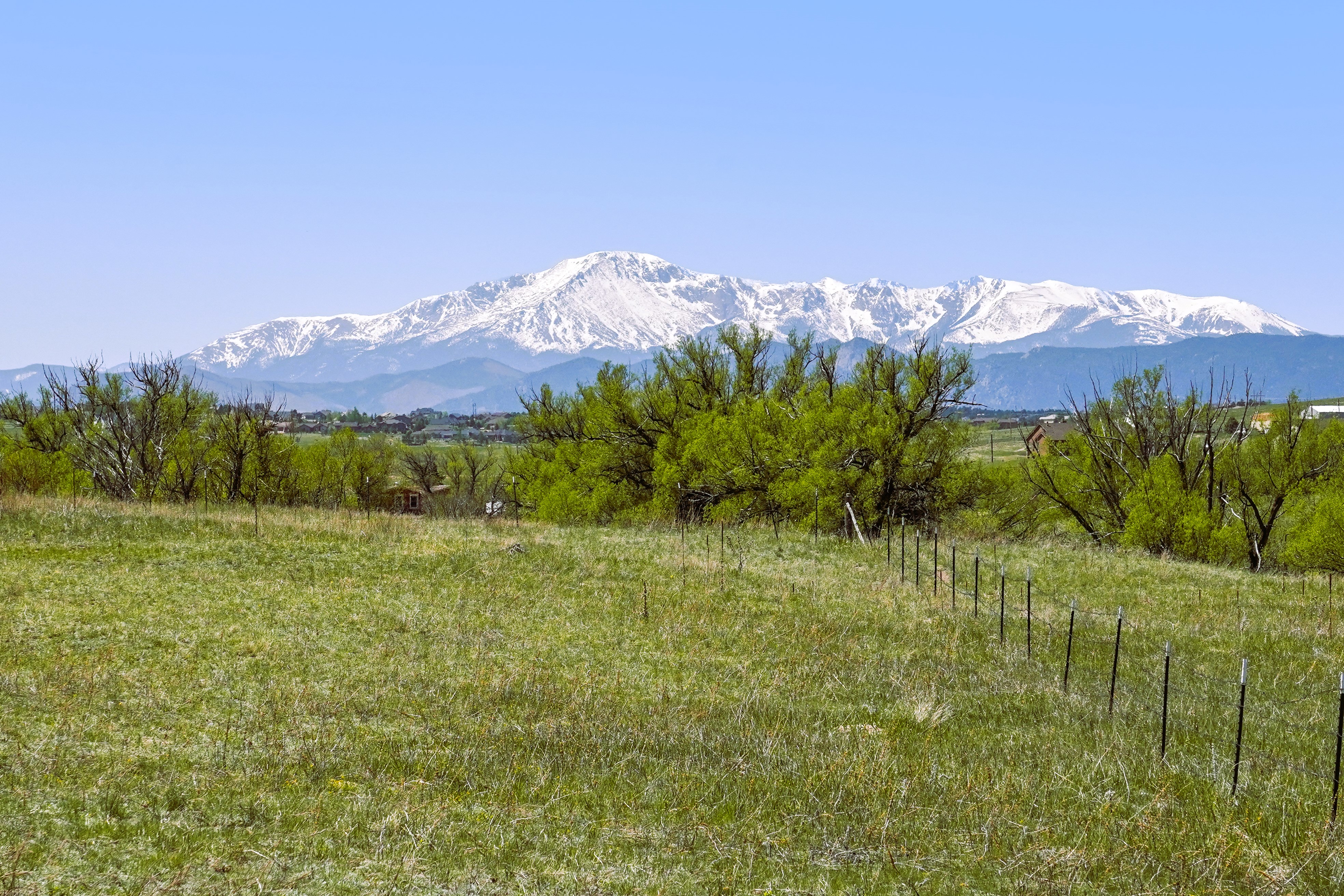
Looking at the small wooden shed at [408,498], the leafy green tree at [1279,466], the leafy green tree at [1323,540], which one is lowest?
the small wooden shed at [408,498]

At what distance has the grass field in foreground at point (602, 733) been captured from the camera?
26.1 feet

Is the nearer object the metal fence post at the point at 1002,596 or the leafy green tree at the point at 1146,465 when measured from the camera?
the metal fence post at the point at 1002,596

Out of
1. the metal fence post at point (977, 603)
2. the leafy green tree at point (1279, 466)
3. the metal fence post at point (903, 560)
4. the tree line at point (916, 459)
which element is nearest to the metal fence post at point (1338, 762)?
the metal fence post at point (977, 603)

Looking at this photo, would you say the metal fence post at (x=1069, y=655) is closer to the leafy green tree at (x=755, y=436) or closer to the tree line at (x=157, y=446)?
the leafy green tree at (x=755, y=436)

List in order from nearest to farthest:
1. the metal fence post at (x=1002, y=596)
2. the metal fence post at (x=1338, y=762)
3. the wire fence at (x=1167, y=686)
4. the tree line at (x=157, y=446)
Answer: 1. the metal fence post at (x=1338, y=762)
2. the wire fence at (x=1167, y=686)
3. the metal fence post at (x=1002, y=596)
4. the tree line at (x=157, y=446)

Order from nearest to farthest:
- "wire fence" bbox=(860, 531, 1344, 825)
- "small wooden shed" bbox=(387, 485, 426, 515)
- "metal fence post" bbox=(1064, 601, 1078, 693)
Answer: "wire fence" bbox=(860, 531, 1344, 825) → "metal fence post" bbox=(1064, 601, 1078, 693) → "small wooden shed" bbox=(387, 485, 426, 515)

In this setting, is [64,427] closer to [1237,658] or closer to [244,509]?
[244,509]

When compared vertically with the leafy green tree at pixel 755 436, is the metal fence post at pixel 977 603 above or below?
below

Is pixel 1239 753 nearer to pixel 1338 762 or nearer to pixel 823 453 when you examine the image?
pixel 1338 762

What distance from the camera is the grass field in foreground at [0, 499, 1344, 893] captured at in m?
7.94

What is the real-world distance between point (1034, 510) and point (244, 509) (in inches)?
1601

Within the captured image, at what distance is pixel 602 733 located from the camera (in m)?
11.7

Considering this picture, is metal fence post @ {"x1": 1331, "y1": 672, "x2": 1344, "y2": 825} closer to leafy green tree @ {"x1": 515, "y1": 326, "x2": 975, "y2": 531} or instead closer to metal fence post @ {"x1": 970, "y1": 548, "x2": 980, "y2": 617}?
metal fence post @ {"x1": 970, "y1": 548, "x2": 980, "y2": 617}

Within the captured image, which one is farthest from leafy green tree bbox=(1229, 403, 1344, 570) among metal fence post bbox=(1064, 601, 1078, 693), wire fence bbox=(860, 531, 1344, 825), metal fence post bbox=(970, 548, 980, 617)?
metal fence post bbox=(1064, 601, 1078, 693)
